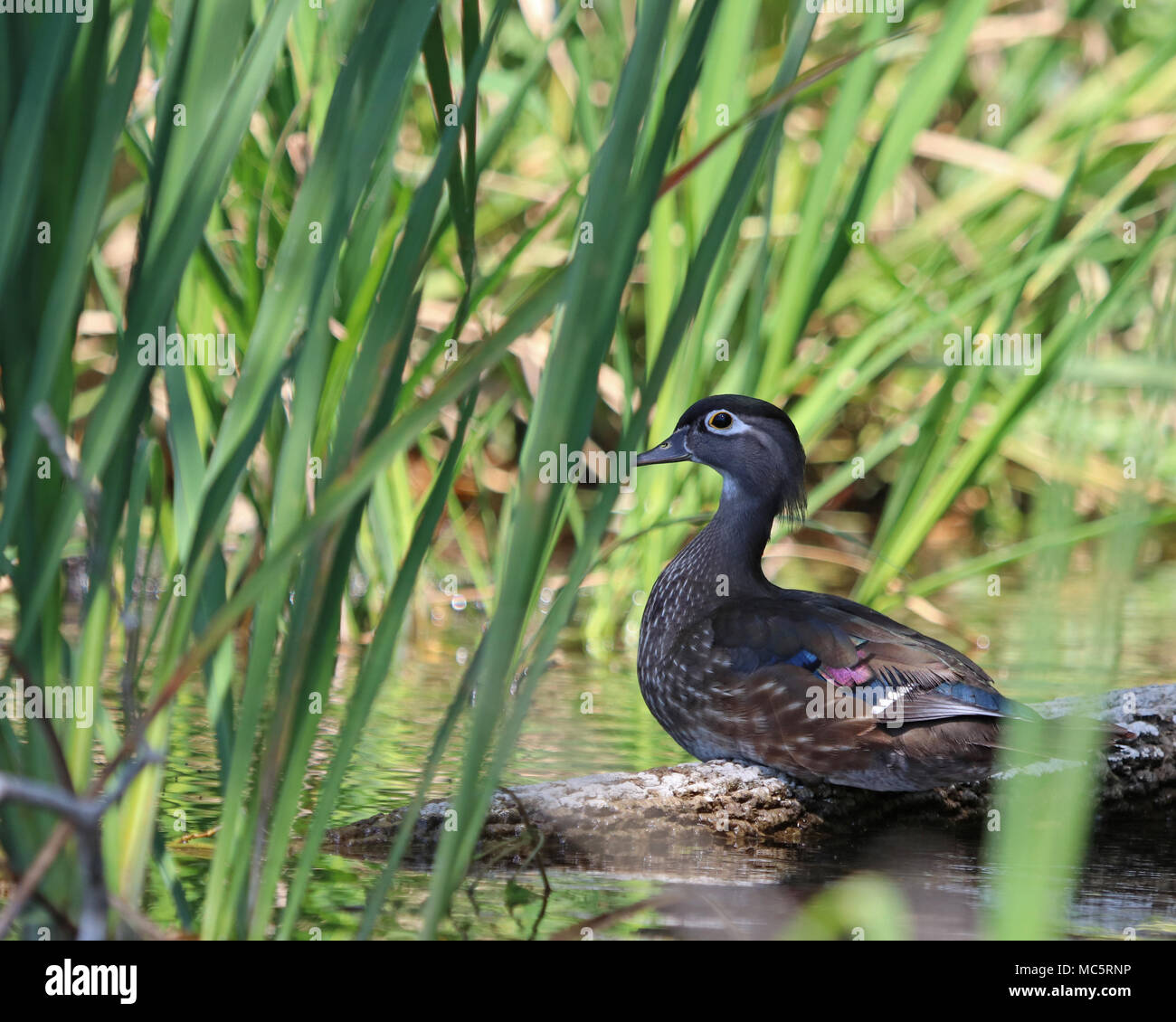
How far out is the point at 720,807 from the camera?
9.68ft

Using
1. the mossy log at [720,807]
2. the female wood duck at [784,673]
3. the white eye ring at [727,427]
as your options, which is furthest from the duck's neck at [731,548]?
the mossy log at [720,807]

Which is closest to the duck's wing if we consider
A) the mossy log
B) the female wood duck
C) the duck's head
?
the female wood duck

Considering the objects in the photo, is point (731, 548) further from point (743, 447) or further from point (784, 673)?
point (784, 673)

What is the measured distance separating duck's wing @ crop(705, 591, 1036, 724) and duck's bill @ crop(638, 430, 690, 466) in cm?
58

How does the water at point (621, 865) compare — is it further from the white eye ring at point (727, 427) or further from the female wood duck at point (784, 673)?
the white eye ring at point (727, 427)

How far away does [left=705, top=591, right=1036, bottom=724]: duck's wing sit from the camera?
10.6 feet

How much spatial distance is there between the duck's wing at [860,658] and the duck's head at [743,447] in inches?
21.8

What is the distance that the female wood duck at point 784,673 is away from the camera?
3195mm

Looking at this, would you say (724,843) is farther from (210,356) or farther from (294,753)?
(210,356)

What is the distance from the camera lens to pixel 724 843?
2898 millimetres

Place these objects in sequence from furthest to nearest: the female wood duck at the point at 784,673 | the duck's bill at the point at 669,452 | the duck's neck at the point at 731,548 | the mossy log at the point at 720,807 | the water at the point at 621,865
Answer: the duck's bill at the point at 669,452 → the duck's neck at the point at 731,548 → the female wood duck at the point at 784,673 → the mossy log at the point at 720,807 → the water at the point at 621,865

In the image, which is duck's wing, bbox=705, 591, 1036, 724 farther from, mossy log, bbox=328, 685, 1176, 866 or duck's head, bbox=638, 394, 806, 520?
duck's head, bbox=638, 394, 806, 520

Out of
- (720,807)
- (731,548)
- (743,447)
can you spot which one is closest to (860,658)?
(720,807)

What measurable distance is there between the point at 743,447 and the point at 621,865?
1.67m
